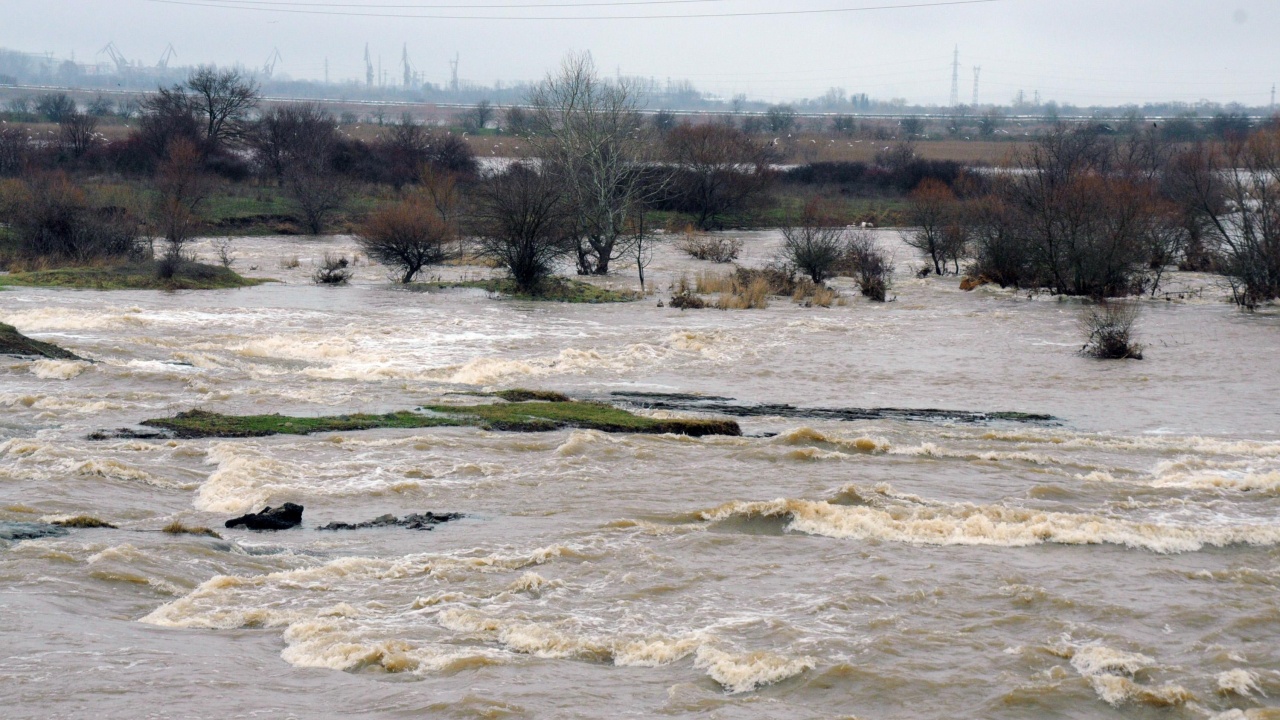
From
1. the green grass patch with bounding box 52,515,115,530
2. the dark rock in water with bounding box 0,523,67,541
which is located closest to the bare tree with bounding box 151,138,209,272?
the green grass patch with bounding box 52,515,115,530

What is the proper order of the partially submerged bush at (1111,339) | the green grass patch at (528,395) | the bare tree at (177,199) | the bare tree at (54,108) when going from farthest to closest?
the bare tree at (54,108) < the bare tree at (177,199) < the partially submerged bush at (1111,339) < the green grass patch at (528,395)

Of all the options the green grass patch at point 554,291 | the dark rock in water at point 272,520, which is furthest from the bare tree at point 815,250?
the dark rock in water at point 272,520

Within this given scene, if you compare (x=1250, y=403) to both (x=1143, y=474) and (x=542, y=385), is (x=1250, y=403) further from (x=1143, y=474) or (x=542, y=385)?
(x=542, y=385)

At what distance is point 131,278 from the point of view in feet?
115

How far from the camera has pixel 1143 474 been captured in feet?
48.4

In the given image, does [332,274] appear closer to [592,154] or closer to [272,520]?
[592,154]

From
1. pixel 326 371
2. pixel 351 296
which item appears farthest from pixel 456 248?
pixel 326 371

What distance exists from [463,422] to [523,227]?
19.5 meters

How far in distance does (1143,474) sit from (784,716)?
883cm

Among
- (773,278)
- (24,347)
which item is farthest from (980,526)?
(773,278)

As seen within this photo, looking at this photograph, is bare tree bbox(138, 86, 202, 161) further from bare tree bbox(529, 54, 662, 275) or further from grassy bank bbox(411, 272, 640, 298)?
grassy bank bbox(411, 272, 640, 298)

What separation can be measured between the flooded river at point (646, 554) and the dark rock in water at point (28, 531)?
217 millimetres

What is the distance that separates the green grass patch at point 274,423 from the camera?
51.4 ft

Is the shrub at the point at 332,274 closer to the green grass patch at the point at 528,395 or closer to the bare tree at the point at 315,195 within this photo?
the bare tree at the point at 315,195
